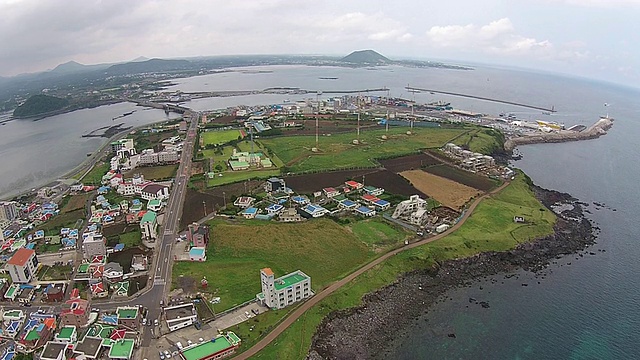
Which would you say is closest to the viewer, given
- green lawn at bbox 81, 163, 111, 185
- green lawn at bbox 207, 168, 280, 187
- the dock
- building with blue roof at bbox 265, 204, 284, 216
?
building with blue roof at bbox 265, 204, 284, 216

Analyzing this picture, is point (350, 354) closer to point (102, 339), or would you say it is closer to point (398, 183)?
point (102, 339)

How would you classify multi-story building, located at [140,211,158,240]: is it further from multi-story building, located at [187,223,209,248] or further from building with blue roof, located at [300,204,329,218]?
building with blue roof, located at [300,204,329,218]

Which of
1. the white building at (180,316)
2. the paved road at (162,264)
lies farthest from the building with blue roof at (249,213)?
the white building at (180,316)

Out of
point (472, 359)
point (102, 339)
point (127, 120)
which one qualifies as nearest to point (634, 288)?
point (472, 359)

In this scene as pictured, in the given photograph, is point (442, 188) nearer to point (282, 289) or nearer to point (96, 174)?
point (282, 289)

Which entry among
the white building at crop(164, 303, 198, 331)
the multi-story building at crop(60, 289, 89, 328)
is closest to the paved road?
the white building at crop(164, 303, 198, 331)

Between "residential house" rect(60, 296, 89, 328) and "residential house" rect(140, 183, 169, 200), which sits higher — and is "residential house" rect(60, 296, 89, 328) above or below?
below
